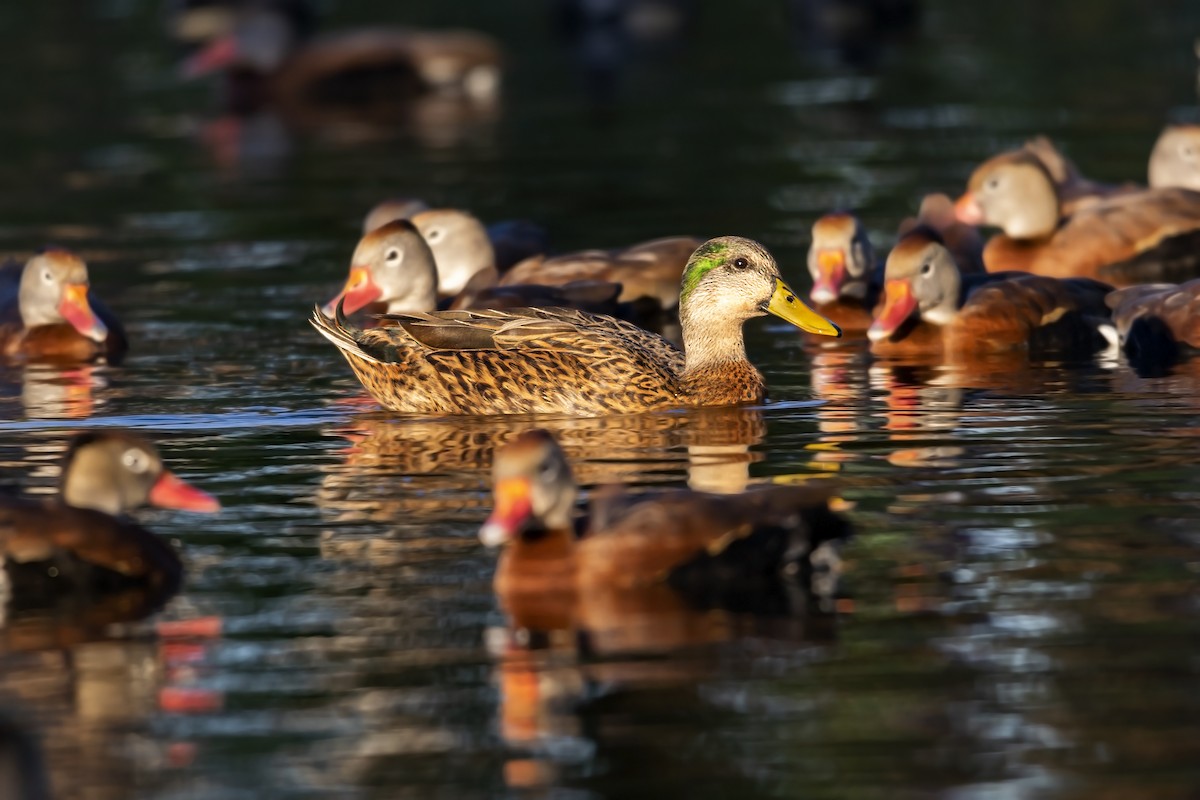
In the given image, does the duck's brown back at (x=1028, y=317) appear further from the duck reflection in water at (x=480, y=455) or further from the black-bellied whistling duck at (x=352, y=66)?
the black-bellied whistling duck at (x=352, y=66)

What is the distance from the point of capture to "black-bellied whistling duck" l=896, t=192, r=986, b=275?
17.2m

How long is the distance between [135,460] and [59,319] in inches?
253

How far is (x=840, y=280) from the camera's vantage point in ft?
52.6

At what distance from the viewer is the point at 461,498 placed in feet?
34.6

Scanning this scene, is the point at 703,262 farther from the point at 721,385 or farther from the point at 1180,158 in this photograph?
the point at 1180,158

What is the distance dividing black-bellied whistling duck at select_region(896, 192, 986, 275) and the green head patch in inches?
159

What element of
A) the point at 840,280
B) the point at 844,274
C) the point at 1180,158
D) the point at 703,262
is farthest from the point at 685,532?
the point at 1180,158

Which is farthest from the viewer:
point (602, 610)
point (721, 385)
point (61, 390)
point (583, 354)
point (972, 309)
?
point (972, 309)

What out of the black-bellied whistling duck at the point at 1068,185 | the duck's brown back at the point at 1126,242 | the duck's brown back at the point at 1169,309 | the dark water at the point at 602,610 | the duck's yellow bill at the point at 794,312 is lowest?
the dark water at the point at 602,610

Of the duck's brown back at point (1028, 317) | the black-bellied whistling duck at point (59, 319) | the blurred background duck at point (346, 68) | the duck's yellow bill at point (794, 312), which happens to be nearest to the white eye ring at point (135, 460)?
the duck's yellow bill at point (794, 312)

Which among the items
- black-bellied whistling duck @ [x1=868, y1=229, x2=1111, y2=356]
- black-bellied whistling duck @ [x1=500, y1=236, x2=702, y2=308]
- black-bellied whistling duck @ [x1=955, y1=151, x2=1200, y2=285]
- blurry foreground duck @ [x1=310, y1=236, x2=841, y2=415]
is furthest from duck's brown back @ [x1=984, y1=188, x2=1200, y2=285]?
blurry foreground duck @ [x1=310, y1=236, x2=841, y2=415]

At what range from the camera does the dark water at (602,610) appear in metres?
7.01

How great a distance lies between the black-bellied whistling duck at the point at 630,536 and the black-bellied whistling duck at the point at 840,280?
735cm

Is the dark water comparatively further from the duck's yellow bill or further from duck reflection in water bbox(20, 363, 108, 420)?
the duck's yellow bill
